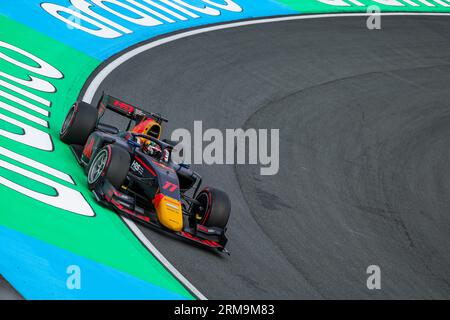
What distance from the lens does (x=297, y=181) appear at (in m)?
14.3

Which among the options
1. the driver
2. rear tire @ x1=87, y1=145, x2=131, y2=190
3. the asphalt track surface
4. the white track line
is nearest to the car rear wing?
the driver

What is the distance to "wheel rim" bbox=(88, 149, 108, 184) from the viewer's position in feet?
35.1

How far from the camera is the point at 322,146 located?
16.4 metres

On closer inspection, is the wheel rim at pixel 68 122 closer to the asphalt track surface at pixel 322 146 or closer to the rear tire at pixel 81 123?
the rear tire at pixel 81 123

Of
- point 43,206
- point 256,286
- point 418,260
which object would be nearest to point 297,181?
point 418,260

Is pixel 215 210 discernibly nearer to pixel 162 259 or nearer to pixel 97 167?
pixel 162 259

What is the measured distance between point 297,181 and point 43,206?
5770mm

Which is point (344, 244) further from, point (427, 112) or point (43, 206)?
point (427, 112)

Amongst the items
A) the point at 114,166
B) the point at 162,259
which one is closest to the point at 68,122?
the point at 114,166

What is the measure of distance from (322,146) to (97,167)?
666 centimetres

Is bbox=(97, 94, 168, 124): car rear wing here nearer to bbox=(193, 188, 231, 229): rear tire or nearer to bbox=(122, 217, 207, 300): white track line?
bbox=(193, 188, 231, 229): rear tire

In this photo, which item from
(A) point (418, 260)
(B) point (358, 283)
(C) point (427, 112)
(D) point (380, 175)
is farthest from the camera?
(C) point (427, 112)

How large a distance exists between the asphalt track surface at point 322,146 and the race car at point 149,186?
11.9 inches

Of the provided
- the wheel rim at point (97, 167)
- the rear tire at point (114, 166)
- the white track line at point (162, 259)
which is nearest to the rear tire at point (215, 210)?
the white track line at point (162, 259)
